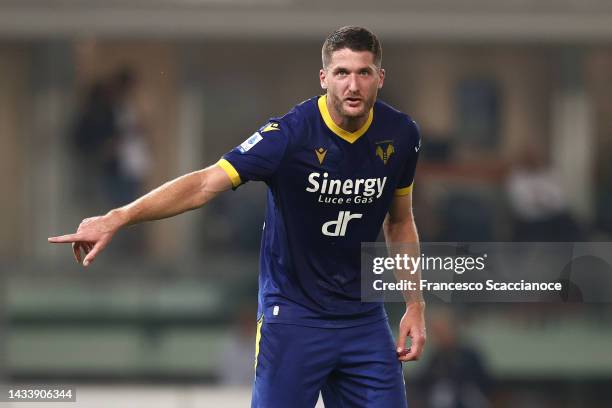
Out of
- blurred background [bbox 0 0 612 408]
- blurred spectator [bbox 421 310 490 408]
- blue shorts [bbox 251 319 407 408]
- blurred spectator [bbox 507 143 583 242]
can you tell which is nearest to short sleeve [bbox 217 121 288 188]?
blue shorts [bbox 251 319 407 408]

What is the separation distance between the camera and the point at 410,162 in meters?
5.12

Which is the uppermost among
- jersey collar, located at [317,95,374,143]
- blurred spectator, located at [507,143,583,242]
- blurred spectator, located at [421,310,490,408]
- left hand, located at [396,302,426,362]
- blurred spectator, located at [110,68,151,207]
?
blurred spectator, located at [110,68,151,207]

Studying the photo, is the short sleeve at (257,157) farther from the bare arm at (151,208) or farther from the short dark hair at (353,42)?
the short dark hair at (353,42)

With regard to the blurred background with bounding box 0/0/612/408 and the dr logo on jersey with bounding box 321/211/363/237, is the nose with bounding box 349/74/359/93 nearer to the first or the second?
the dr logo on jersey with bounding box 321/211/363/237

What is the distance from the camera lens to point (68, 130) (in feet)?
46.3

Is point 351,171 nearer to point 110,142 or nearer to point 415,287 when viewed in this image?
point 415,287

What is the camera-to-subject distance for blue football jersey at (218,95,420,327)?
196 inches

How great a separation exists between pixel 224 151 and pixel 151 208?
9.24 meters

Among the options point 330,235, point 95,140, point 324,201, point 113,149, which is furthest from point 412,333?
point 95,140

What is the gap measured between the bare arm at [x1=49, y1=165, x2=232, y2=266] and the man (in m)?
0.09

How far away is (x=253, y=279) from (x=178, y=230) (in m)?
1.09

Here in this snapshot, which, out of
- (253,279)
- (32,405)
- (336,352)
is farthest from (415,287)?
(253,279)

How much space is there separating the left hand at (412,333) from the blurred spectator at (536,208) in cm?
798

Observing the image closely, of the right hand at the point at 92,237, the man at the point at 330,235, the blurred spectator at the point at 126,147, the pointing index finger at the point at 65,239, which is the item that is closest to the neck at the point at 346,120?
the man at the point at 330,235
